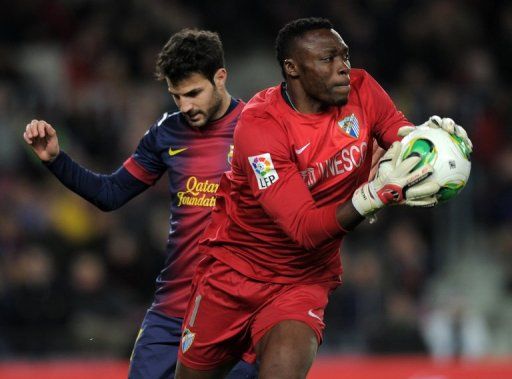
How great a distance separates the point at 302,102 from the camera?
5145mm

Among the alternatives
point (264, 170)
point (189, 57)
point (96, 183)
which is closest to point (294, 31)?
point (264, 170)

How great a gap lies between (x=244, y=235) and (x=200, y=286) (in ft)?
1.13

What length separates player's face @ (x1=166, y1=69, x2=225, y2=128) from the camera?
583cm

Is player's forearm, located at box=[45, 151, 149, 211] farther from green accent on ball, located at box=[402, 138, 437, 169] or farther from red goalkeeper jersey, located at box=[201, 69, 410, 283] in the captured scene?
green accent on ball, located at box=[402, 138, 437, 169]

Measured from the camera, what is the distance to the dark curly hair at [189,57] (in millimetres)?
5844

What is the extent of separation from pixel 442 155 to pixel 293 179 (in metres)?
0.63

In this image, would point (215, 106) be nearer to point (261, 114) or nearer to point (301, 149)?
point (261, 114)

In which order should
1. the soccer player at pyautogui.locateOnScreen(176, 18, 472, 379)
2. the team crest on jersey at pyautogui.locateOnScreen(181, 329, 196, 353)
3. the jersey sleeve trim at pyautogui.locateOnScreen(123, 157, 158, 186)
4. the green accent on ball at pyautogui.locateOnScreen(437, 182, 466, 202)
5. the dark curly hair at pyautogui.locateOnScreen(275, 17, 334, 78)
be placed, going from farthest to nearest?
the jersey sleeve trim at pyautogui.locateOnScreen(123, 157, 158, 186) → the team crest on jersey at pyautogui.locateOnScreen(181, 329, 196, 353) → the dark curly hair at pyautogui.locateOnScreen(275, 17, 334, 78) → the soccer player at pyautogui.locateOnScreen(176, 18, 472, 379) → the green accent on ball at pyautogui.locateOnScreen(437, 182, 466, 202)

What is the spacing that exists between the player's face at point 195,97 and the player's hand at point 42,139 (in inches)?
25.4

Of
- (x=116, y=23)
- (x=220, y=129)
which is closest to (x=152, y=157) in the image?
(x=220, y=129)

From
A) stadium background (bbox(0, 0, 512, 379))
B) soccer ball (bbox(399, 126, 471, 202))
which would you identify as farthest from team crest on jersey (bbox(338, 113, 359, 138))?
stadium background (bbox(0, 0, 512, 379))

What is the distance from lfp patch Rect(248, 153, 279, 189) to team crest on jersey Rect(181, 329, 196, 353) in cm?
85

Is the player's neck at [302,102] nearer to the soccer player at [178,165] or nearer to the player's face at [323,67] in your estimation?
the player's face at [323,67]

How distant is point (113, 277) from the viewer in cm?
1023
